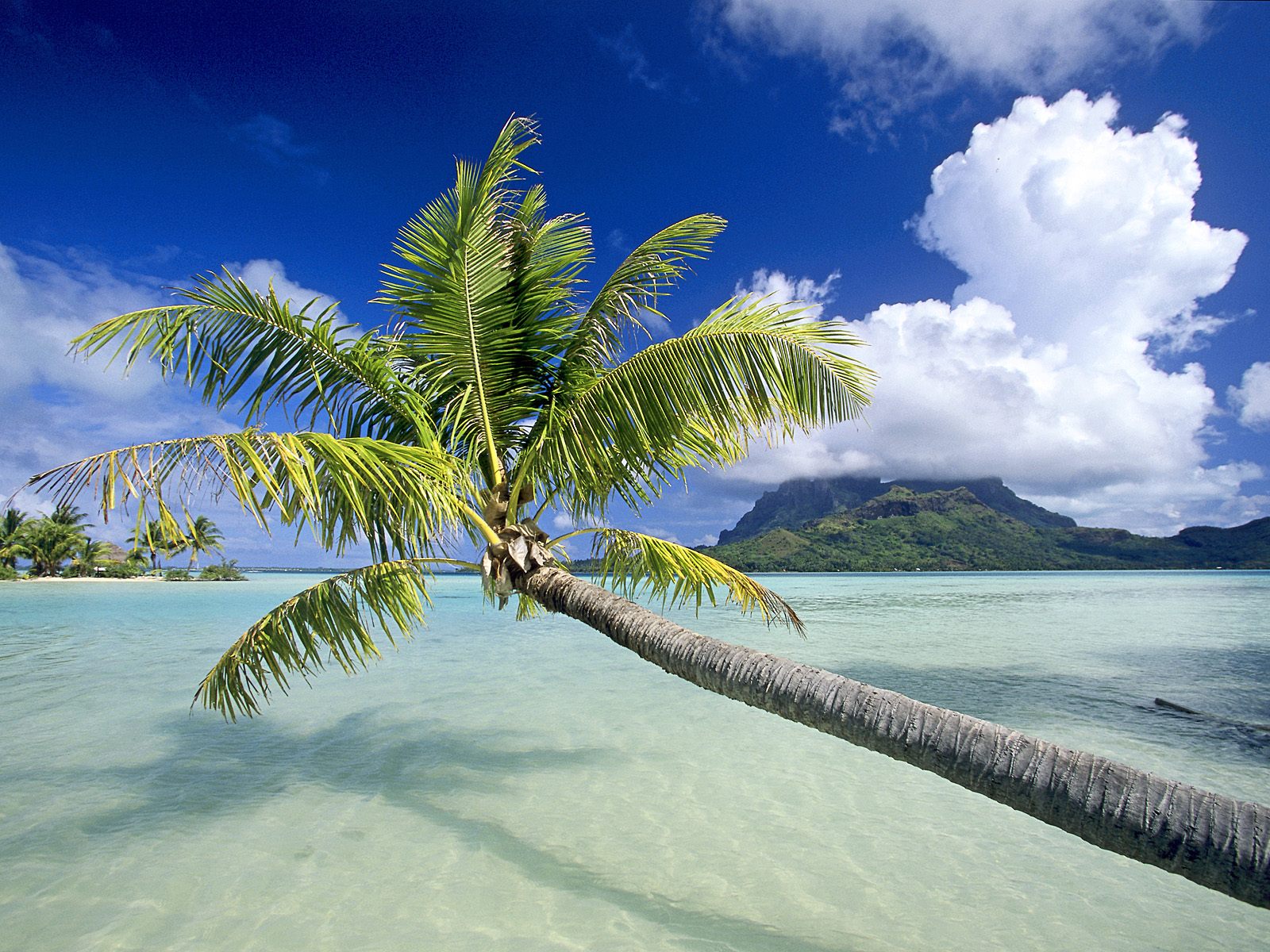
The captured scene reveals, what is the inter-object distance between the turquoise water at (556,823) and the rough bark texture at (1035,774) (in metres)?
1.53

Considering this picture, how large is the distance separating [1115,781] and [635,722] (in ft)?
20.6

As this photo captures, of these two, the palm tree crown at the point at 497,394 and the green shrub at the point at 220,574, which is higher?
the palm tree crown at the point at 497,394

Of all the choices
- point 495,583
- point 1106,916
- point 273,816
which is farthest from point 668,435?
point 273,816

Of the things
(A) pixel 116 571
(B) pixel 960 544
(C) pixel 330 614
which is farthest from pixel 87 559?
(B) pixel 960 544

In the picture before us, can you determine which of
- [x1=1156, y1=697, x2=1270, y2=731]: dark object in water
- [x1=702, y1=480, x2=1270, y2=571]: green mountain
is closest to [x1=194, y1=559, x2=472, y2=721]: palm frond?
[x1=1156, y1=697, x2=1270, y2=731]: dark object in water

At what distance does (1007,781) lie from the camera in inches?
82.9

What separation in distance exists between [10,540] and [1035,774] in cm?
6476

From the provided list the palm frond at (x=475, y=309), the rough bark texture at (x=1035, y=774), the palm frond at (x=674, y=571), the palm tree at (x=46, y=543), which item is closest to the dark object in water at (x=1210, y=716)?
the palm frond at (x=674, y=571)

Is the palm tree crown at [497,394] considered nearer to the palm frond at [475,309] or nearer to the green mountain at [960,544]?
the palm frond at [475,309]

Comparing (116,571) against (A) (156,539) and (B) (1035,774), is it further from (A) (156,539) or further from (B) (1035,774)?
(B) (1035,774)

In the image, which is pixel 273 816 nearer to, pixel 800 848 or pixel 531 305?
pixel 800 848

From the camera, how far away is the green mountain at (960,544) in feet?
303

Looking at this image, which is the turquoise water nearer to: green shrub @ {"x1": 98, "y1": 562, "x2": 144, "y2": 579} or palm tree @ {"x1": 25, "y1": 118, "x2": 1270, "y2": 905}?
palm tree @ {"x1": 25, "y1": 118, "x2": 1270, "y2": 905}

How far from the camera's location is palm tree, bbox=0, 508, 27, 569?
46031mm
